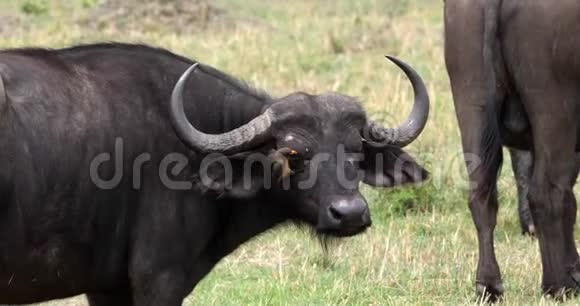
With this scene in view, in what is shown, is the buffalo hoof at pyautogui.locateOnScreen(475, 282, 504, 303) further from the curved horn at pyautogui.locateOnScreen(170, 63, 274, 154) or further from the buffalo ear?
the curved horn at pyautogui.locateOnScreen(170, 63, 274, 154)

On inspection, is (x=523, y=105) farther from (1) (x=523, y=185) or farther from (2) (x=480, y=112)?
(1) (x=523, y=185)

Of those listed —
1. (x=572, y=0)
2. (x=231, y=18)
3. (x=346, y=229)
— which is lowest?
(x=231, y=18)

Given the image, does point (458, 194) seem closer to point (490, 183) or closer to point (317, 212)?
point (490, 183)

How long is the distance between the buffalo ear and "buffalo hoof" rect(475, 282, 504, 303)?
0.96 m

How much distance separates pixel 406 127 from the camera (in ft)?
20.8

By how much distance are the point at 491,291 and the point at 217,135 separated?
6.47ft

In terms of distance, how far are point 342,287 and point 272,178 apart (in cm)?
148

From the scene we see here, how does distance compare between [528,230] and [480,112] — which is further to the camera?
[528,230]

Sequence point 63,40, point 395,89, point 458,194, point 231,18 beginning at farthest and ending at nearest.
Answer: point 231,18 < point 63,40 < point 395,89 < point 458,194

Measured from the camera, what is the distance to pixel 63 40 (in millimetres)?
14406

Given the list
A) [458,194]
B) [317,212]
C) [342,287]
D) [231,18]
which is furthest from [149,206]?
[231,18]

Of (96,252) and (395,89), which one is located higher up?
(96,252)

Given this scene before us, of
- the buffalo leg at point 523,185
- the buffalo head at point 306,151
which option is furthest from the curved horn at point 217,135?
the buffalo leg at point 523,185

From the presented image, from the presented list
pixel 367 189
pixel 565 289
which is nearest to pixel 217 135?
pixel 565 289
